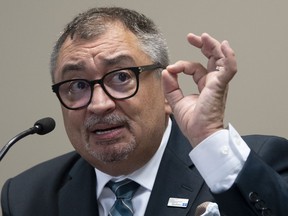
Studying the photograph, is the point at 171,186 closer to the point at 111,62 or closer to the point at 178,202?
the point at 178,202

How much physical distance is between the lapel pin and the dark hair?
48 cm

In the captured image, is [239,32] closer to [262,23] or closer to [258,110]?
[262,23]

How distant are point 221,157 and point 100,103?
0.51 m

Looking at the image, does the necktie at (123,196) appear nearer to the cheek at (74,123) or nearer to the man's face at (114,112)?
the man's face at (114,112)

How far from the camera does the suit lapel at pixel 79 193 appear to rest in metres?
2.12

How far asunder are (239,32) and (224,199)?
1212 millimetres

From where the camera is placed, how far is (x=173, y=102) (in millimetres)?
1700

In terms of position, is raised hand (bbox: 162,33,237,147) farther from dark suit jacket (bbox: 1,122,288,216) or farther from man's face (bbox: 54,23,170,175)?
man's face (bbox: 54,23,170,175)

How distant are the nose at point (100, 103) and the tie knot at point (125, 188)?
0.30 meters

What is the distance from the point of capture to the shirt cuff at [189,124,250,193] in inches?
61.2

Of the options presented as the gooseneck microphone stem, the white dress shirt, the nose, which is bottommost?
the white dress shirt

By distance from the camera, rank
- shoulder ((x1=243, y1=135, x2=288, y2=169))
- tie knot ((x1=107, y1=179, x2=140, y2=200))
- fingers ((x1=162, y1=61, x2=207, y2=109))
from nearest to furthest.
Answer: fingers ((x1=162, y1=61, x2=207, y2=109)) → shoulder ((x1=243, y1=135, x2=288, y2=169)) → tie knot ((x1=107, y1=179, x2=140, y2=200))

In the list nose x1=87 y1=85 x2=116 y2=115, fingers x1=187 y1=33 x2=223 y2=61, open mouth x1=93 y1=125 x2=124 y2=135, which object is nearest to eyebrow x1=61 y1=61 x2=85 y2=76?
nose x1=87 y1=85 x2=116 y2=115

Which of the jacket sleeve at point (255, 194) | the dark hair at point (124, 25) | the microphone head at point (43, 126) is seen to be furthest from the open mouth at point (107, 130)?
the jacket sleeve at point (255, 194)
